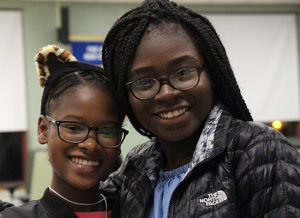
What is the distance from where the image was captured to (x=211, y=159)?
1.04m

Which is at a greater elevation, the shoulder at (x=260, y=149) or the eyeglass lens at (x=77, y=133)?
the shoulder at (x=260, y=149)

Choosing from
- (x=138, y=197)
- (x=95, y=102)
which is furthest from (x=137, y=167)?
(x=95, y=102)

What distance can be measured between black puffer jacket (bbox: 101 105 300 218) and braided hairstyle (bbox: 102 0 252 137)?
0.06 m

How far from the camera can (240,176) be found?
0.99 metres

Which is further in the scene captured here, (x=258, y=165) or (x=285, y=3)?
(x=285, y=3)

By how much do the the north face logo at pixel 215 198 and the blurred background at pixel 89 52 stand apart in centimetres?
329

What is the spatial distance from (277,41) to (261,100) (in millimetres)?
804

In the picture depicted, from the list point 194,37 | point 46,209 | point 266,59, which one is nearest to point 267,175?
point 194,37

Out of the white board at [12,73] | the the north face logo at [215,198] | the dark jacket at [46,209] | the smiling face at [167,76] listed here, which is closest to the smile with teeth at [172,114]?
the smiling face at [167,76]

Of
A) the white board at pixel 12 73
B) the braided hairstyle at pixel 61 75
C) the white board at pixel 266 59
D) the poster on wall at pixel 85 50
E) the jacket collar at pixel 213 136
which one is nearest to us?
the jacket collar at pixel 213 136

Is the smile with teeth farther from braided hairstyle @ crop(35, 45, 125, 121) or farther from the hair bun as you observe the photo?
the hair bun

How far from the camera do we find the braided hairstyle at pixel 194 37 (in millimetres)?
1127

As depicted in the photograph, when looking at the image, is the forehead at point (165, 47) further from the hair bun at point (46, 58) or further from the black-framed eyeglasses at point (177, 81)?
the hair bun at point (46, 58)

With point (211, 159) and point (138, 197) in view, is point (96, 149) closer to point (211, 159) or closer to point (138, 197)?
point (138, 197)
